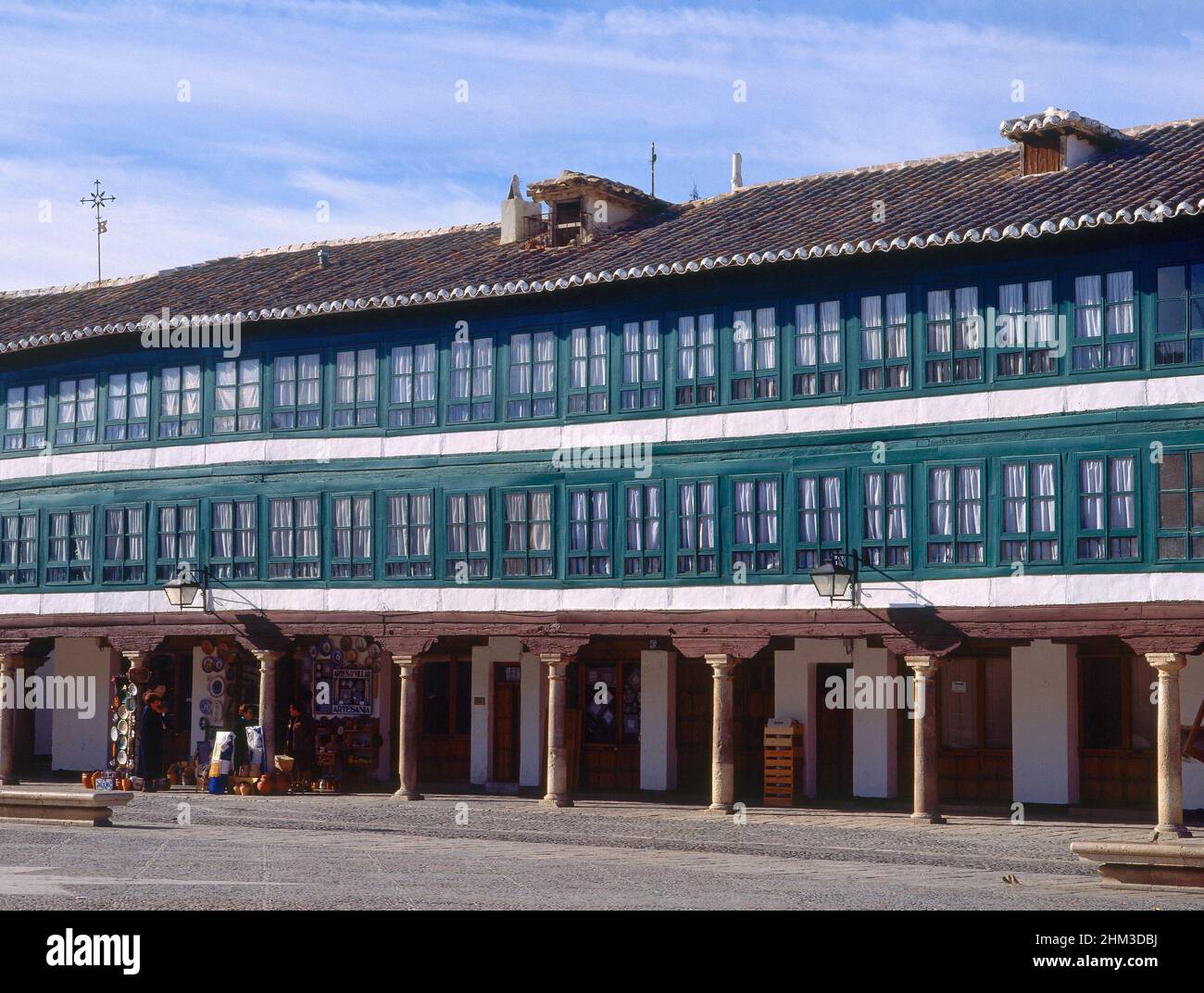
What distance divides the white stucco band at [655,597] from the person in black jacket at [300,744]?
2.37m

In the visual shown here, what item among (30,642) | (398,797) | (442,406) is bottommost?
(398,797)

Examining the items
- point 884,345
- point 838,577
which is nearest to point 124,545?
point 838,577

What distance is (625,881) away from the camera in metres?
17.2

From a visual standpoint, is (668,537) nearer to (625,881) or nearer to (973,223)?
(973,223)

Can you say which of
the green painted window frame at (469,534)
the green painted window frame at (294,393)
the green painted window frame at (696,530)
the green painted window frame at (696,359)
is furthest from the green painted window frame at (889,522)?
the green painted window frame at (294,393)

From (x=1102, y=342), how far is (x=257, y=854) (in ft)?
37.6

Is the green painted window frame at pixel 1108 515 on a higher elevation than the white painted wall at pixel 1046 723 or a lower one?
higher

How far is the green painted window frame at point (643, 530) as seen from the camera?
1053 inches

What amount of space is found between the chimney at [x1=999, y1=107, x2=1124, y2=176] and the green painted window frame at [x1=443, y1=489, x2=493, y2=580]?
8.75 metres

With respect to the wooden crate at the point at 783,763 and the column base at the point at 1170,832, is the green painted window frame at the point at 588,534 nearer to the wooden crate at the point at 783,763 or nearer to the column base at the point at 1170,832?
the wooden crate at the point at 783,763

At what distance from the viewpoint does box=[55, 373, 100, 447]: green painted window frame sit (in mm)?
31688

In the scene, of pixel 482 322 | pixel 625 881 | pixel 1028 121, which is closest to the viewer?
pixel 625 881

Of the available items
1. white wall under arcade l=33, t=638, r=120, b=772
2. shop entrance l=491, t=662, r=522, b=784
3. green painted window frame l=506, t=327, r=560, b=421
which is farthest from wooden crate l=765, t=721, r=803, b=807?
white wall under arcade l=33, t=638, r=120, b=772
